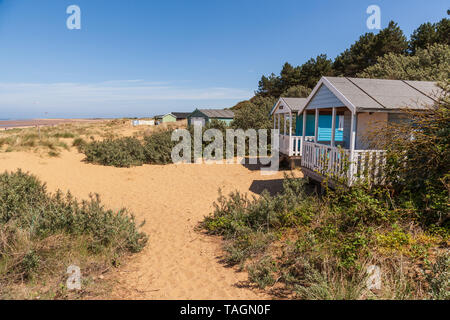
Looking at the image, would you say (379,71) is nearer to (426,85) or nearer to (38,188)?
(426,85)

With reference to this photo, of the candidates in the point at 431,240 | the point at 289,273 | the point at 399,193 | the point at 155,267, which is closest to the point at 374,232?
the point at 431,240

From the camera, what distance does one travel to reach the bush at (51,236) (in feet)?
14.5

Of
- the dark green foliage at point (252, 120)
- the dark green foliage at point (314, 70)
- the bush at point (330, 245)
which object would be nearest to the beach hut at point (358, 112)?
the bush at point (330, 245)

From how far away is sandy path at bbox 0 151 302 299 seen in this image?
4523 millimetres

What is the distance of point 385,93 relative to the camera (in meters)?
7.98

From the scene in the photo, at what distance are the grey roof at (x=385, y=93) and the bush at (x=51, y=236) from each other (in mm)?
6528

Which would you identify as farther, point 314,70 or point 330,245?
point 314,70

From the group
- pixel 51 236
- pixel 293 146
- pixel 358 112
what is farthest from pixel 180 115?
pixel 51 236

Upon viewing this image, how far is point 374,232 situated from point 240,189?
270 inches

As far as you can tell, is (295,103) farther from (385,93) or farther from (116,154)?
(116,154)

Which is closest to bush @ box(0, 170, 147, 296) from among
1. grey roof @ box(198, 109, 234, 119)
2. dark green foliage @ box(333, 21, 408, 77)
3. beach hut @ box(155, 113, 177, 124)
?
grey roof @ box(198, 109, 234, 119)

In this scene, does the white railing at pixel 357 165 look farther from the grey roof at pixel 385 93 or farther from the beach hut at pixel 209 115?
the beach hut at pixel 209 115

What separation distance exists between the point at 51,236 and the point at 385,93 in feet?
29.5

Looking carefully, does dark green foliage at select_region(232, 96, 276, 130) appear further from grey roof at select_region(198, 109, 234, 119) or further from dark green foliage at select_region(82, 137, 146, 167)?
grey roof at select_region(198, 109, 234, 119)
